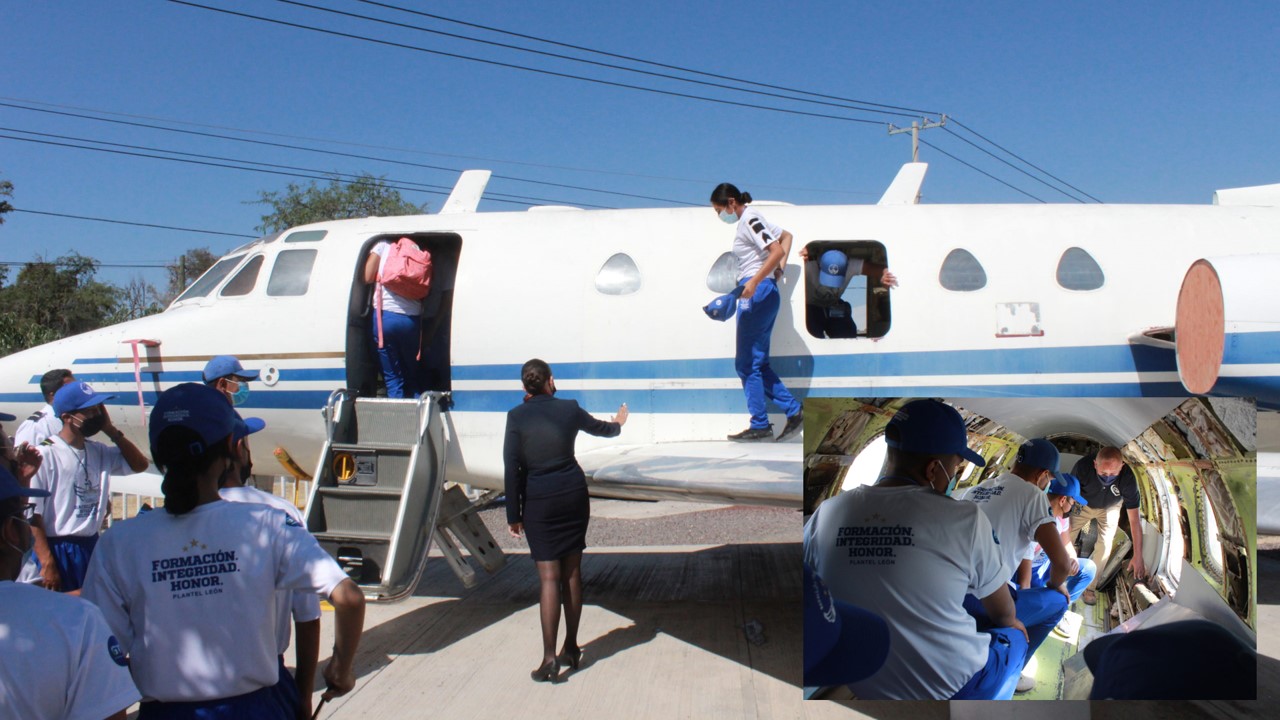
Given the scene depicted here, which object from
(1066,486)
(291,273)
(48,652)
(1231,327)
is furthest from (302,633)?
(1231,327)

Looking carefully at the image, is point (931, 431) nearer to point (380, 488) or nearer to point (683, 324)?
point (683, 324)

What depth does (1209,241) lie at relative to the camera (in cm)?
723

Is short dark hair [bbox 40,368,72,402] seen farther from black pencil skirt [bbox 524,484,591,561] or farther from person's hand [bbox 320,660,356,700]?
person's hand [bbox 320,660,356,700]

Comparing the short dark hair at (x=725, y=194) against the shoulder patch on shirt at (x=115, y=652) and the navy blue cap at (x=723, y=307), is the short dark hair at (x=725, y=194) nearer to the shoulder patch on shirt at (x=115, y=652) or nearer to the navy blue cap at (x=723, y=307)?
the navy blue cap at (x=723, y=307)

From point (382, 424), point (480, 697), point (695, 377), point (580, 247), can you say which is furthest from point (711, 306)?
point (480, 697)

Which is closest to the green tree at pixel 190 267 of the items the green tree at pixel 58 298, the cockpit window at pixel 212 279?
the green tree at pixel 58 298

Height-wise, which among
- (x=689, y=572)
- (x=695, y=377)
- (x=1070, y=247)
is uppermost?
(x=1070, y=247)

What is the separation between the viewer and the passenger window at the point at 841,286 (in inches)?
285

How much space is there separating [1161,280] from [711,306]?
3464 millimetres

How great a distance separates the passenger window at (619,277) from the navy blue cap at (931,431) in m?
4.19

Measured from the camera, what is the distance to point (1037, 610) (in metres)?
3.38

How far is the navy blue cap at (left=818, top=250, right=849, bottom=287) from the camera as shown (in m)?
7.27

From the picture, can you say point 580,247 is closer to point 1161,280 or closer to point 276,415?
point 276,415

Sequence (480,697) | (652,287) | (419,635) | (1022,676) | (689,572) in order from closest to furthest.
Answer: (1022,676) < (480,697) < (419,635) < (652,287) < (689,572)
